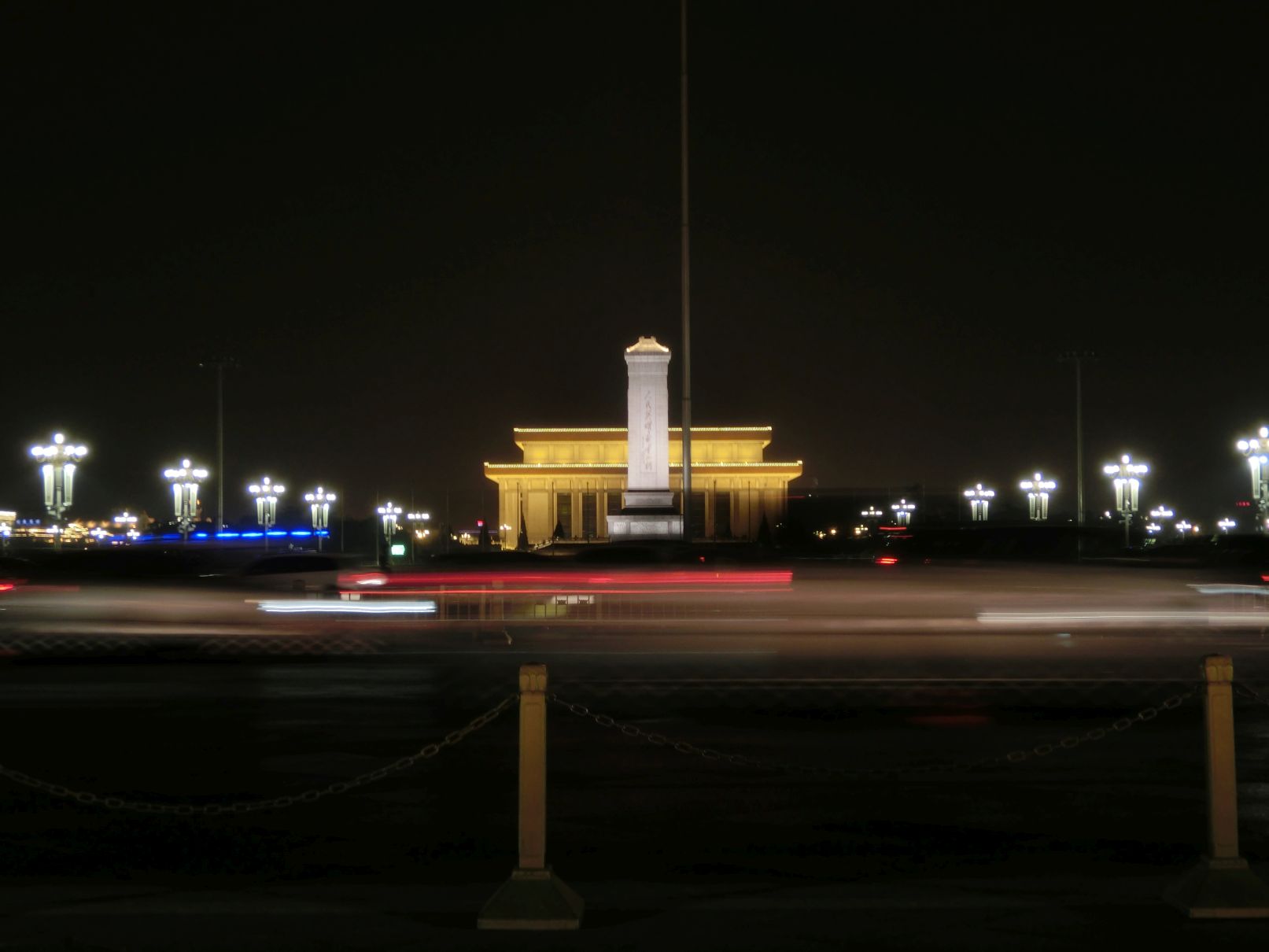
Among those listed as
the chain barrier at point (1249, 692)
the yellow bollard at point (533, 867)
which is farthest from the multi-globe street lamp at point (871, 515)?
the yellow bollard at point (533, 867)

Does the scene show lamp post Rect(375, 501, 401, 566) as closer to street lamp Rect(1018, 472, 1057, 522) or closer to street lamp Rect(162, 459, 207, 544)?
street lamp Rect(162, 459, 207, 544)

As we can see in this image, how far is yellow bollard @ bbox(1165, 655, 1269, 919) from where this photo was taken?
6.63 meters

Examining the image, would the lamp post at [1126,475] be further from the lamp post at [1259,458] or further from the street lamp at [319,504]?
the street lamp at [319,504]

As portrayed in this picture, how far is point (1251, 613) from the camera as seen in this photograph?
1973 centimetres

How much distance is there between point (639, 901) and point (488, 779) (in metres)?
3.66

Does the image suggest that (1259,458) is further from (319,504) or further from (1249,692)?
(1249,692)

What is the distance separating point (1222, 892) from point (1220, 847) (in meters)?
0.22

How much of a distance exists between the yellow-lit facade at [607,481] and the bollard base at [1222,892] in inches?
3382

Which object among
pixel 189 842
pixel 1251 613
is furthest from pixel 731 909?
pixel 1251 613

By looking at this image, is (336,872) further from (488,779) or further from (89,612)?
(89,612)

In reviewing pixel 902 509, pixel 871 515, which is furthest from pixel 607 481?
pixel 902 509

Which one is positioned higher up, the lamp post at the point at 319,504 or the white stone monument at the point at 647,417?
the white stone monument at the point at 647,417

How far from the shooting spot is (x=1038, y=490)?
64.7 metres

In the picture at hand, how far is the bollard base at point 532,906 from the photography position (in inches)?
257
